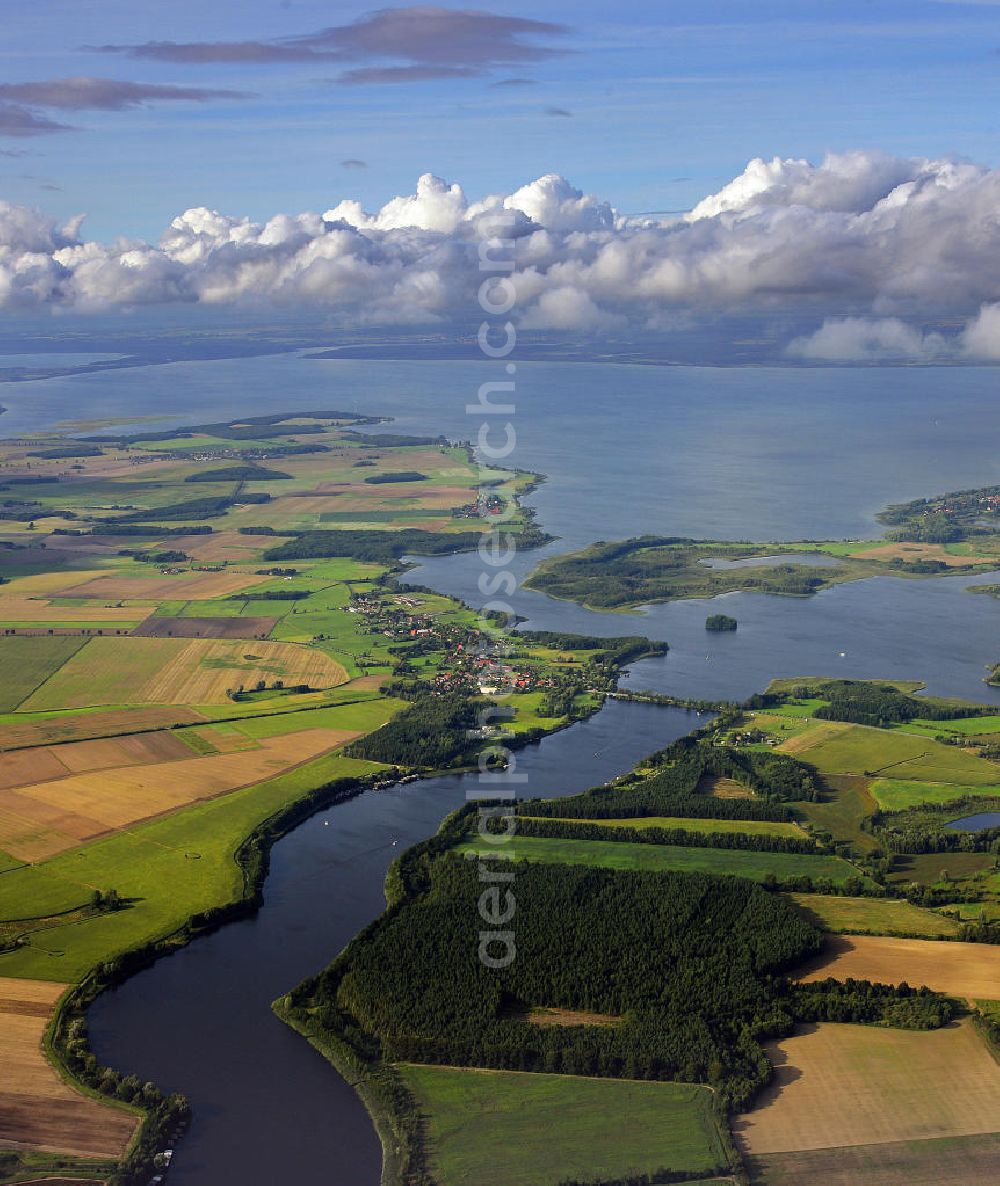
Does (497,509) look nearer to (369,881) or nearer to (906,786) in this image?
(906,786)

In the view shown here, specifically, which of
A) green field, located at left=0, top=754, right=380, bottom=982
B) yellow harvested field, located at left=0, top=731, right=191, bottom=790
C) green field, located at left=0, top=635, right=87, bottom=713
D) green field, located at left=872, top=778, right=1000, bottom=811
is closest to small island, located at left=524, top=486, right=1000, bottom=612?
green field, located at left=0, top=635, right=87, bottom=713

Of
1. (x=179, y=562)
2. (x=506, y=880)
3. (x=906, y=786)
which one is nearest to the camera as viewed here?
(x=506, y=880)

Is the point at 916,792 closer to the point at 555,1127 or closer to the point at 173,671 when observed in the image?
the point at 555,1127

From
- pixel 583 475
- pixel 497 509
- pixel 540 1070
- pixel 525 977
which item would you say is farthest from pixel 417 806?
pixel 583 475

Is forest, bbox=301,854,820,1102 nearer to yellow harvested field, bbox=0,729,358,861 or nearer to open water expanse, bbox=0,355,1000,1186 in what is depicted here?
open water expanse, bbox=0,355,1000,1186

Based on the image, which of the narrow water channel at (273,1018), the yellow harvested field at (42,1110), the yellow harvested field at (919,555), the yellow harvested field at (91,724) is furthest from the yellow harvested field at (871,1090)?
the yellow harvested field at (919,555)

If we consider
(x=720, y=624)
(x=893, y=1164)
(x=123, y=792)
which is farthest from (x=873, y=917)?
(x=720, y=624)
